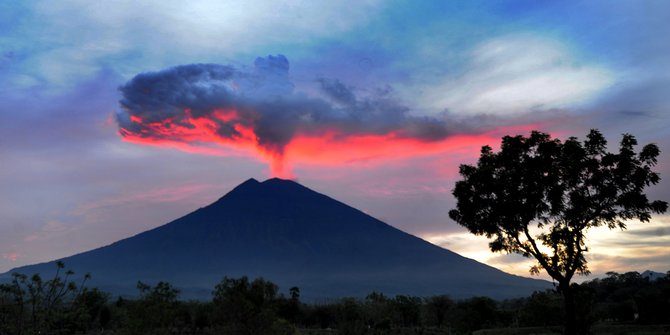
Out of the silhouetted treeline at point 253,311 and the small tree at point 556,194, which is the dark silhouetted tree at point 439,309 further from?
the small tree at point 556,194

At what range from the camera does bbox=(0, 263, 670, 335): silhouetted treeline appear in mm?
22328

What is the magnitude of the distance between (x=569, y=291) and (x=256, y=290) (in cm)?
1786

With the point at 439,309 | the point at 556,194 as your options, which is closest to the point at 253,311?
the point at 556,194

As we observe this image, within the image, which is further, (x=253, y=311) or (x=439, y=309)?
(x=439, y=309)

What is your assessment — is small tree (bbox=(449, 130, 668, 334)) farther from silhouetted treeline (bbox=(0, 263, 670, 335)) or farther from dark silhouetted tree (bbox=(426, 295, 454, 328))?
dark silhouetted tree (bbox=(426, 295, 454, 328))

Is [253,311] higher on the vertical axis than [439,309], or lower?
lower

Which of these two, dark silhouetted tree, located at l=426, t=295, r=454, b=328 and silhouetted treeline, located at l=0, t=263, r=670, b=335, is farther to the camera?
dark silhouetted tree, located at l=426, t=295, r=454, b=328

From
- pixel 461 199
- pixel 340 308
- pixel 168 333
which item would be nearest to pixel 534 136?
pixel 461 199

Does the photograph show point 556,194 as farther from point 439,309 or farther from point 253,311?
point 439,309

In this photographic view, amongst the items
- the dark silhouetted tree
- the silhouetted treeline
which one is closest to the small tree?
the silhouetted treeline

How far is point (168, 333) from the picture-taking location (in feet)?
106

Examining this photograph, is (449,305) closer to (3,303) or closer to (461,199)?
(461,199)

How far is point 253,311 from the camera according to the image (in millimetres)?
31641

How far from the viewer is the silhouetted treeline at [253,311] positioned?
73.3 ft
